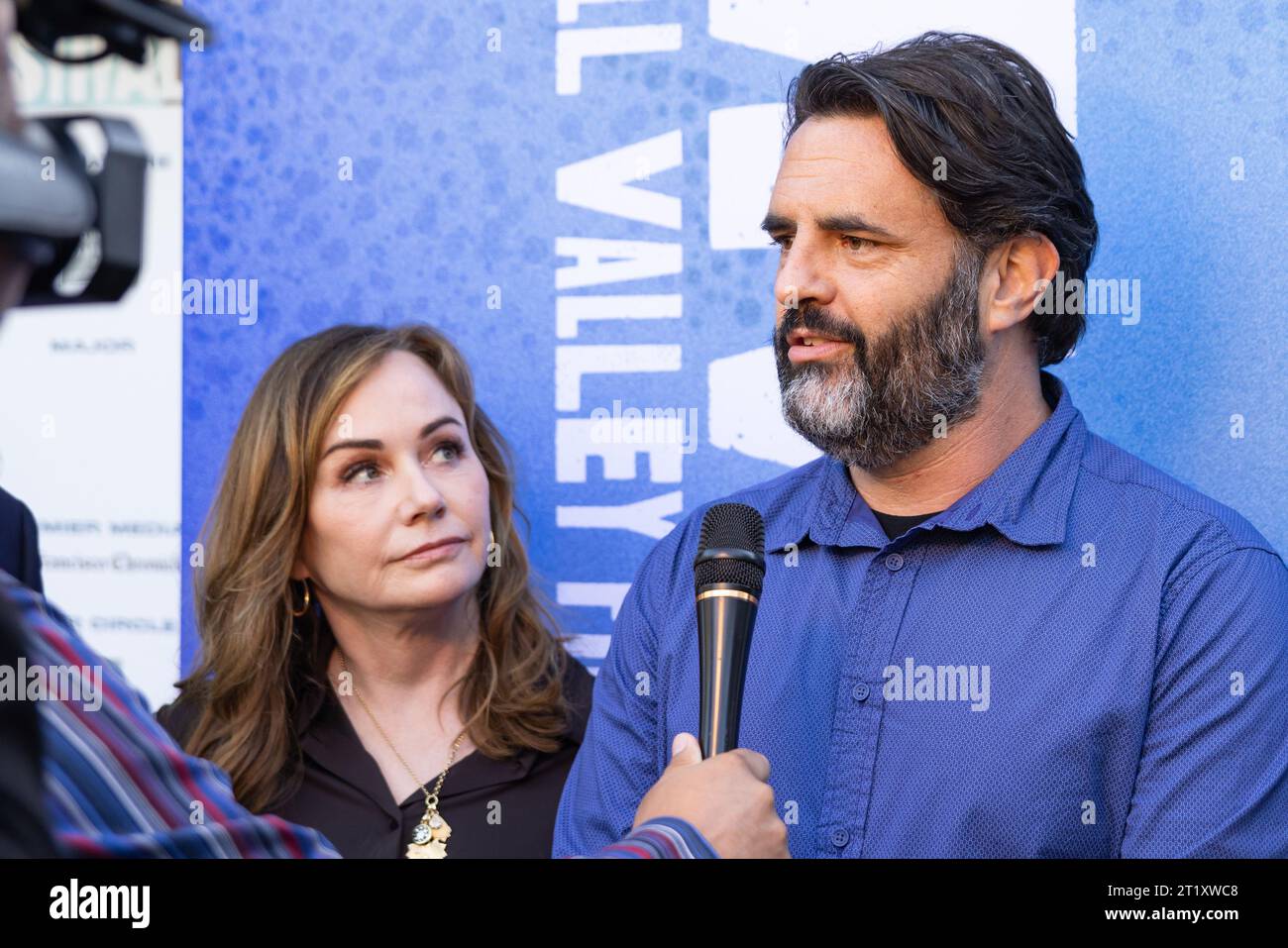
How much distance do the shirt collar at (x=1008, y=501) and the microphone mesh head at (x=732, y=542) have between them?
1.07ft

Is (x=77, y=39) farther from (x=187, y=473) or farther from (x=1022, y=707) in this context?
(x=187, y=473)

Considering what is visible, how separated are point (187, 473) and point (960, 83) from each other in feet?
5.81

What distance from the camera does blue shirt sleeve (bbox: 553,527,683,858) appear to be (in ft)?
6.46

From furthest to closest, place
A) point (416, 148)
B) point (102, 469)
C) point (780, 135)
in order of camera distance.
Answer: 1. point (102, 469)
2. point (416, 148)
3. point (780, 135)

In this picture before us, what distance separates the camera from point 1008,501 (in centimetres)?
191

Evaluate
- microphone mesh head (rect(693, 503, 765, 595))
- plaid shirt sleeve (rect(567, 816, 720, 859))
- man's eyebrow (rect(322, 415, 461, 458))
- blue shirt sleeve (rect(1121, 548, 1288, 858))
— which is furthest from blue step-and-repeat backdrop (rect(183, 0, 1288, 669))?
plaid shirt sleeve (rect(567, 816, 720, 859))

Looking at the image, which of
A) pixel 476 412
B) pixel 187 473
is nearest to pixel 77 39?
pixel 476 412

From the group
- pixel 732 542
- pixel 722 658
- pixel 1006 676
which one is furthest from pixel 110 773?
pixel 1006 676

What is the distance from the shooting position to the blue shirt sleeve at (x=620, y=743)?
6.46 feet

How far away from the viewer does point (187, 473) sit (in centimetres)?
283

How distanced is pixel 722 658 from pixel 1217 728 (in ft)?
2.16

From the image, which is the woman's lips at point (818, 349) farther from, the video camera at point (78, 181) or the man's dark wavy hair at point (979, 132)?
the video camera at point (78, 181)

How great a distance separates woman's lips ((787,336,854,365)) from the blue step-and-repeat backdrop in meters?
0.44

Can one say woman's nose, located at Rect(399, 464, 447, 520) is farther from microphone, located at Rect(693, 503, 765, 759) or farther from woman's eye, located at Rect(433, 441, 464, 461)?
microphone, located at Rect(693, 503, 765, 759)
